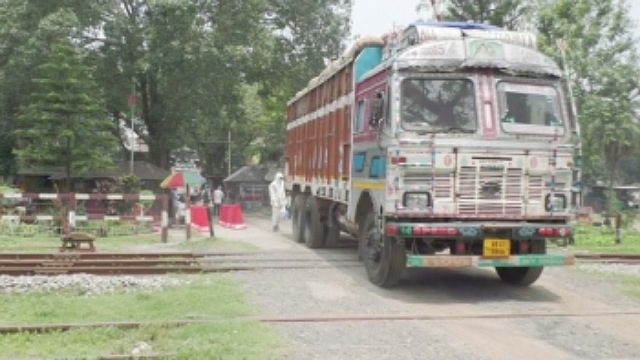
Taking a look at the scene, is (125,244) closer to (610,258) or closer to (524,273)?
(524,273)

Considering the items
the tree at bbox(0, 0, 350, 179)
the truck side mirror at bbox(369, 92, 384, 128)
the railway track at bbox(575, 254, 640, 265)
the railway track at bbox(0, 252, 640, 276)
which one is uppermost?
the tree at bbox(0, 0, 350, 179)

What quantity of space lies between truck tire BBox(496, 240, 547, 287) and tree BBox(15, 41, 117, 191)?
1833cm

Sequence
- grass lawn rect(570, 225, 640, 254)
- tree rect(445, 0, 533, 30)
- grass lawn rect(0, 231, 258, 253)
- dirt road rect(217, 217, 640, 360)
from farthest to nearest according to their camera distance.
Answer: tree rect(445, 0, 533, 30) → grass lawn rect(570, 225, 640, 254) → grass lawn rect(0, 231, 258, 253) → dirt road rect(217, 217, 640, 360)

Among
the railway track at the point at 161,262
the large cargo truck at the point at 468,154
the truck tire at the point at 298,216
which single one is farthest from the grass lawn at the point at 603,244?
the large cargo truck at the point at 468,154

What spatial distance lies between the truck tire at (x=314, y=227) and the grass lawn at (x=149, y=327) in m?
5.08

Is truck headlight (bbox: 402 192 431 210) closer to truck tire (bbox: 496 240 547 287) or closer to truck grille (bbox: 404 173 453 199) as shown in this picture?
truck grille (bbox: 404 173 453 199)

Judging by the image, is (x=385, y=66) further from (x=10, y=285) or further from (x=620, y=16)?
(x=620, y=16)

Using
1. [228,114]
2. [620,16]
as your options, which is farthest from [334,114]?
[620,16]

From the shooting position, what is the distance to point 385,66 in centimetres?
930

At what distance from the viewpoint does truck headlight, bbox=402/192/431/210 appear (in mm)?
8695

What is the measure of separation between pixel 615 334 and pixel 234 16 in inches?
1012

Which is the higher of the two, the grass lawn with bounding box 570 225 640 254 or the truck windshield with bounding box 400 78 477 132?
the truck windshield with bounding box 400 78 477 132

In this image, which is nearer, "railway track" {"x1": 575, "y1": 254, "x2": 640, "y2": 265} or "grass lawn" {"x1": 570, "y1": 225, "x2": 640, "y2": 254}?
"railway track" {"x1": 575, "y1": 254, "x2": 640, "y2": 265}

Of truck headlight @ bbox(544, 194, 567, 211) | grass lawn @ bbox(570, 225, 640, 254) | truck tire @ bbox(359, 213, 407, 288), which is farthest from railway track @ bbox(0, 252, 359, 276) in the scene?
grass lawn @ bbox(570, 225, 640, 254)
